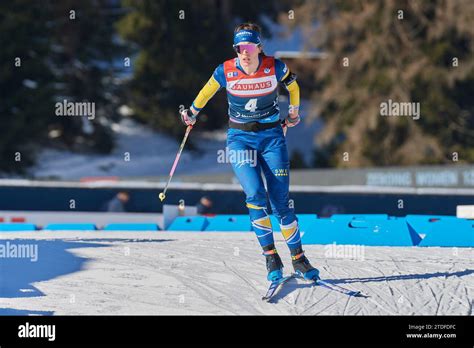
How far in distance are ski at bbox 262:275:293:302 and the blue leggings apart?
0.42 m

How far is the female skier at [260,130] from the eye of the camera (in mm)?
8805

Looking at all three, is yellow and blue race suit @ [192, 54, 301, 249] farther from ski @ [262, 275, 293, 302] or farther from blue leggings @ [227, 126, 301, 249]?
ski @ [262, 275, 293, 302]

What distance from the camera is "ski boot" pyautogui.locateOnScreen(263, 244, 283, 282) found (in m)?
8.90

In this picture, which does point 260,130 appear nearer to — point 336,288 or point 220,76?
point 220,76

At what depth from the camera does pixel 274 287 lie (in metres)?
8.70

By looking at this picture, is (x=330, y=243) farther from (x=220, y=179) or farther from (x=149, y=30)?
(x=149, y=30)

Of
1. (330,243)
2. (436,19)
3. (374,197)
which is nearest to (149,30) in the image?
(436,19)

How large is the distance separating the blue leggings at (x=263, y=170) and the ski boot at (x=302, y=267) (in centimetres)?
23

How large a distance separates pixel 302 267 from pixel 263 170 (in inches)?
41.3
